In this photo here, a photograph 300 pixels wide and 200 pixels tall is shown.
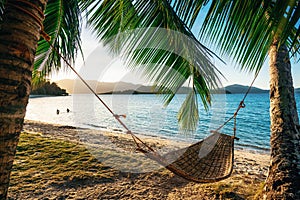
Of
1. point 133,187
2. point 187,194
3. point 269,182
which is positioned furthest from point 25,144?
point 269,182

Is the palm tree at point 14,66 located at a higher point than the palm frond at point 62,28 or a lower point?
lower

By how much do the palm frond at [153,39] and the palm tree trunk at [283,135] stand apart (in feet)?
1.51

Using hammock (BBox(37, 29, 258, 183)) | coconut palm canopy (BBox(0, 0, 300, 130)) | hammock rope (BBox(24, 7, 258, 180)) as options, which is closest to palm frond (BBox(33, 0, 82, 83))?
coconut palm canopy (BBox(0, 0, 300, 130))

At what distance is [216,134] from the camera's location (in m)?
2.83

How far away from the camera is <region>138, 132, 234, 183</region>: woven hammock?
137cm

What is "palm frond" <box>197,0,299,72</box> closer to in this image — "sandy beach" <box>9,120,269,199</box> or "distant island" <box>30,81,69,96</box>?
"sandy beach" <box>9,120,269,199</box>

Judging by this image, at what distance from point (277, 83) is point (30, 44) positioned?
1.59m

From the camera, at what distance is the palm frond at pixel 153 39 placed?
1.40 m

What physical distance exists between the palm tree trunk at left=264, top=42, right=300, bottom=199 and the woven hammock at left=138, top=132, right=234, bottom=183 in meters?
0.34

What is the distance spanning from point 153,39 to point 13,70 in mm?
1197

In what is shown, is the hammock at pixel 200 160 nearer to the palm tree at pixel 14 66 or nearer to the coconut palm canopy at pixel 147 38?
the coconut palm canopy at pixel 147 38

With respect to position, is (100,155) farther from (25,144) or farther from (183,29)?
(183,29)

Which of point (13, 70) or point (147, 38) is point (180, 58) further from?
point (13, 70)

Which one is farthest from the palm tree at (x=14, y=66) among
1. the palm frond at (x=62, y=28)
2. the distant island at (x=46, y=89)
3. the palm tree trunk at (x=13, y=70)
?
the distant island at (x=46, y=89)
